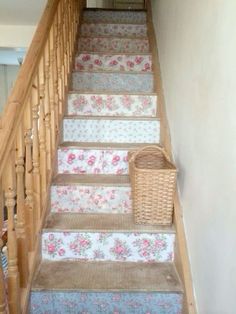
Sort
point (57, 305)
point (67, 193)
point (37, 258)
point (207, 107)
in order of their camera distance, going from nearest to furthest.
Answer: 1. point (207, 107)
2. point (57, 305)
3. point (37, 258)
4. point (67, 193)

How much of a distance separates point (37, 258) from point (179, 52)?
1.40 m

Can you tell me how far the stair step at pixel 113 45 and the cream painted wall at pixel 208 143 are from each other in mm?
1241

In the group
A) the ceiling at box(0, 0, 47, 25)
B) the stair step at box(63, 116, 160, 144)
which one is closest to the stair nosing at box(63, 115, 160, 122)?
the stair step at box(63, 116, 160, 144)

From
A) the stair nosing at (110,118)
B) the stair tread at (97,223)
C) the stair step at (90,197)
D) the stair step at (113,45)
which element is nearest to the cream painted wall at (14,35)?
the stair step at (113,45)

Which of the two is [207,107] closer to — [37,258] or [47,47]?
[47,47]

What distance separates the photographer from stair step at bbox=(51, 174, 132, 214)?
1.96m

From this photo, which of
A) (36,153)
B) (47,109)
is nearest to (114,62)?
(47,109)

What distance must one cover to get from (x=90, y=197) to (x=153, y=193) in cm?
43

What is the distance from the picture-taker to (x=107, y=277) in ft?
5.30

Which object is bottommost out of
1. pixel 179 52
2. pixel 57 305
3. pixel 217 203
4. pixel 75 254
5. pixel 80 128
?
pixel 57 305

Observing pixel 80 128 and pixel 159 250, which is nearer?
pixel 159 250

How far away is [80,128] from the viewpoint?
2.36 metres

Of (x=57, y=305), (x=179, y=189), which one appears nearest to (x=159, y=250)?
(x=179, y=189)

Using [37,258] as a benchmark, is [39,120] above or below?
above
